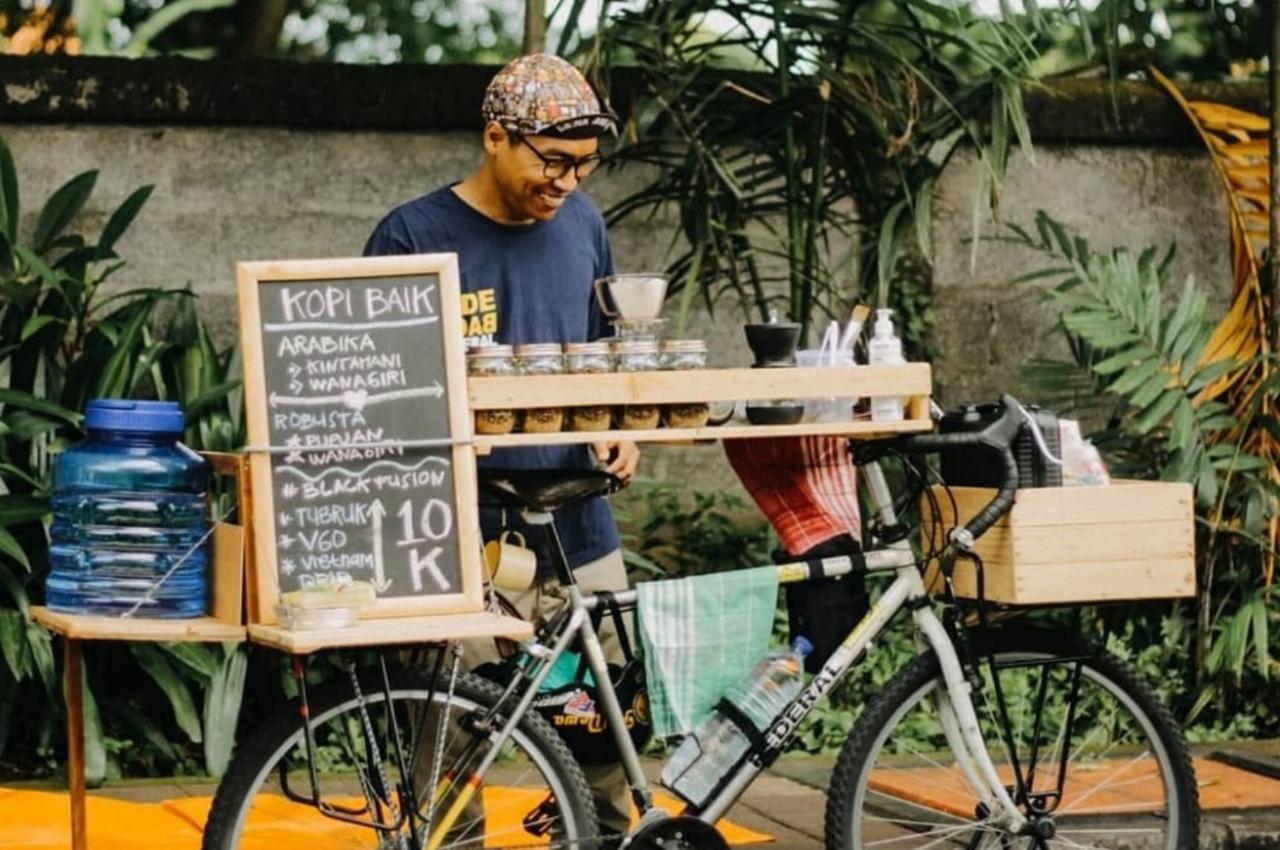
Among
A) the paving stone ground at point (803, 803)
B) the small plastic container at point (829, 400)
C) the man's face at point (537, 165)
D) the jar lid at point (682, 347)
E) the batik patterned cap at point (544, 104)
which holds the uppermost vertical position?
the batik patterned cap at point (544, 104)

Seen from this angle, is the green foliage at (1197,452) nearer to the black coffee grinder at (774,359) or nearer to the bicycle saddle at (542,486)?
the black coffee grinder at (774,359)

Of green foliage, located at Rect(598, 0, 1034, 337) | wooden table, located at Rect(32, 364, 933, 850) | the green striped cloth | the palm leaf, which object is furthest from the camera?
the palm leaf

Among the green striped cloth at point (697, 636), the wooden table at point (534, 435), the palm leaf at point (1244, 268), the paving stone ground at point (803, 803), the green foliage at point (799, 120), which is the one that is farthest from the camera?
the palm leaf at point (1244, 268)

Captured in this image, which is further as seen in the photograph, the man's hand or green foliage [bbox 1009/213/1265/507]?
green foliage [bbox 1009/213/1265/507]

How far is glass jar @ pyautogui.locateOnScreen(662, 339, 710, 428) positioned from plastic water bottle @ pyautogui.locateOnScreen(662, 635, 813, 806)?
58 centimetres

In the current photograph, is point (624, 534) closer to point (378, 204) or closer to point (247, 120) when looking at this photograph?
point (378, 204)

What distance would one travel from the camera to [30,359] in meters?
7.09

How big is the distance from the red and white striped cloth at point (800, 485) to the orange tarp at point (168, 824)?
3.82 feet

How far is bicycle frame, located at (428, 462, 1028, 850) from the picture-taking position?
4.76 m

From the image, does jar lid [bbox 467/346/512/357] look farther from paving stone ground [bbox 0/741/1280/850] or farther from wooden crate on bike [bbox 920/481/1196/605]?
paving stone ground [bbox 0/741/1280/850]

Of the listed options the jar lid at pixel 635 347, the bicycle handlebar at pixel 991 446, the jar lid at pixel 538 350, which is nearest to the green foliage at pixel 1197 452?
the bicycle handlebar at pixel 991 446

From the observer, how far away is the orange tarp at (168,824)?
5820 millimetres

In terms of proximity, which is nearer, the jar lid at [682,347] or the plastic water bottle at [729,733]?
the jar lid at [682,347]

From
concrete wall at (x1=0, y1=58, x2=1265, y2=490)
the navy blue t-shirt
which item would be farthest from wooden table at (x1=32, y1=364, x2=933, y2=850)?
concrete wall at (x1=0, y1=58, x2=1265, y2=490)
